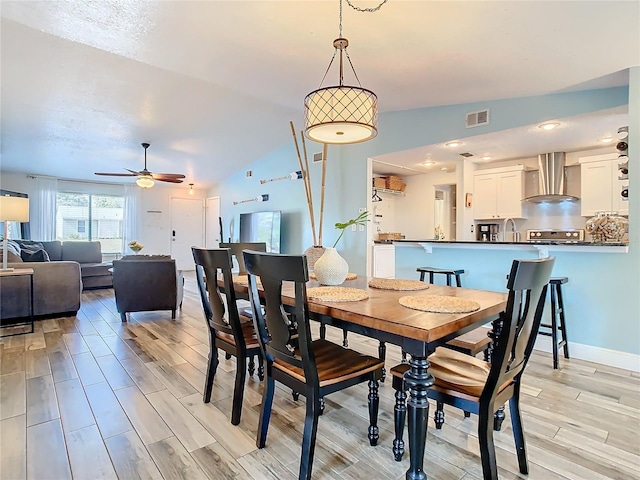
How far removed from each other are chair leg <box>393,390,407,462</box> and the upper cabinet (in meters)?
4.79

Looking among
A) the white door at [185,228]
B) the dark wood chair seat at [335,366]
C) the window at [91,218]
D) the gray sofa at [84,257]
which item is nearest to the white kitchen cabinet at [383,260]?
the dark wood chair seat at [335,366]

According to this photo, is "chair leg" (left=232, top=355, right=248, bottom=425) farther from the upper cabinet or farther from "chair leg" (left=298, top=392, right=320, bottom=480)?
the upper cabinet

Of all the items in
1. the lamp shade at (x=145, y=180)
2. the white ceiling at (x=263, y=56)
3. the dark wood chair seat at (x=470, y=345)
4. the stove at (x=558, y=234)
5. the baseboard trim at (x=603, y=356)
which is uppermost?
the white ceiling at (x=263, y=56)

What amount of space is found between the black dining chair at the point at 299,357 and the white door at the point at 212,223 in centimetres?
774

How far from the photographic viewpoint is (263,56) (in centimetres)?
314

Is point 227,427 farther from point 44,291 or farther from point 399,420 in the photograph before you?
point 44,291

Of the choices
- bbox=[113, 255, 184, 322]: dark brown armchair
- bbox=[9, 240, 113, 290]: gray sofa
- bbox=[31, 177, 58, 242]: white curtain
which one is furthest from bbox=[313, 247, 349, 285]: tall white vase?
bbox=[31, 177, 58, 242]: white curtain

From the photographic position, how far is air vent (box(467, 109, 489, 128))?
3877 mm

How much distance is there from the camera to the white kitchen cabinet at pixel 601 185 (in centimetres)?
456

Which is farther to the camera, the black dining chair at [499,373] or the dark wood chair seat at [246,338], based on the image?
the dark wood chair seat at [246,338]

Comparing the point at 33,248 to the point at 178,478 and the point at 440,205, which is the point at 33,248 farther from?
the point at 440,205

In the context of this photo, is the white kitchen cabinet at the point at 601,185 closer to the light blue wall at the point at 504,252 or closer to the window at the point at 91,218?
the light blue wall at the point at 504,252

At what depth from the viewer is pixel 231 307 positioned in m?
1.90

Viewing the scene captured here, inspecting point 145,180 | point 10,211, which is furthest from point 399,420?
point 145,180
